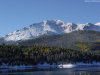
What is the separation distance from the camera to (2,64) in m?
196

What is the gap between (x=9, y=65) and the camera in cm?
19912

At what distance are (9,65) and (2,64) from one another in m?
5.93
